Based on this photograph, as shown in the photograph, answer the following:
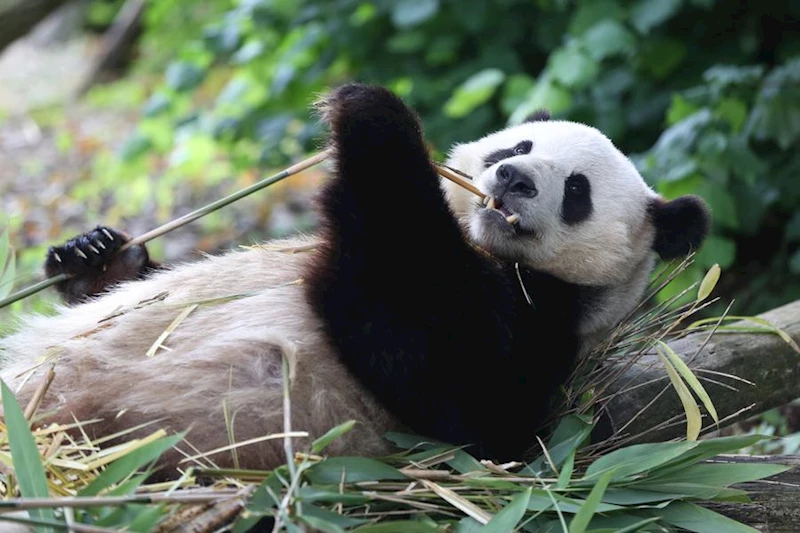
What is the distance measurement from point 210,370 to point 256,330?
19 centimetres

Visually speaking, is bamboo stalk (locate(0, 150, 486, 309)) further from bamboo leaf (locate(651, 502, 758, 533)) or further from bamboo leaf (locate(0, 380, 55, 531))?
bamboo leaf (locate(651, 502, 758, 533))

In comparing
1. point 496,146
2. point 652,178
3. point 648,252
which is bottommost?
point 652,178

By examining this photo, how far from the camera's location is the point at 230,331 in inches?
117

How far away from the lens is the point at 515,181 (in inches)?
130

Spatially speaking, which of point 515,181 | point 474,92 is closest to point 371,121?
point 515,181

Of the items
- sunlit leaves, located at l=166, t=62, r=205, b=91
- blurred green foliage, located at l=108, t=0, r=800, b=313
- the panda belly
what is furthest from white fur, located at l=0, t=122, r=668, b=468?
sunlit leaves, located at l=166, t=62, r=205, b=91

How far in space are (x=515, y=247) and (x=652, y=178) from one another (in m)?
2.52

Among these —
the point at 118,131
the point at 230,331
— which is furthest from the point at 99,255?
the point at 118,131

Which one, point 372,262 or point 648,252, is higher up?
point 372,262

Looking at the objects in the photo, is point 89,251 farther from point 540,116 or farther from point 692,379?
point 692,379

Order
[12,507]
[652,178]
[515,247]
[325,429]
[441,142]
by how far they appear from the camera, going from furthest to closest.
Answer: [441,142] → [652,178] → [515,247] → [325,429] → [12,507]

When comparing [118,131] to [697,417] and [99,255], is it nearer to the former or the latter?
[99,255]

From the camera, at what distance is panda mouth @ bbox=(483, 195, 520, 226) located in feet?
10.8

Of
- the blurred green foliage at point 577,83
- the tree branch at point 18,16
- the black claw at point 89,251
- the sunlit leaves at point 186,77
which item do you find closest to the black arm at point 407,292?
the black claw at point 89,251
